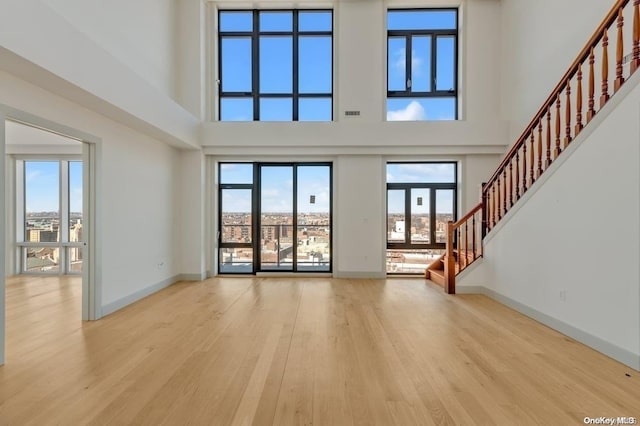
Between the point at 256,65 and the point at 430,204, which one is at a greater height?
the point at 256,65

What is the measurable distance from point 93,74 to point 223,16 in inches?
183

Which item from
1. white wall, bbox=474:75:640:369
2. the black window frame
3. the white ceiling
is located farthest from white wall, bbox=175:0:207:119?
white wall, bbox=474:75:640:369

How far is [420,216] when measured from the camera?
692 cm

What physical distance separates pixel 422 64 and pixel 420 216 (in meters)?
3.44

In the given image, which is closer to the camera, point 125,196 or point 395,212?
point 125,196

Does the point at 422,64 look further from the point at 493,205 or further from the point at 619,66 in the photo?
the point at 619,66

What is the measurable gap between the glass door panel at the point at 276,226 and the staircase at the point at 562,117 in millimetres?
3136

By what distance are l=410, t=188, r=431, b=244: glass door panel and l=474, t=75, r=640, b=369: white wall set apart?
256 centimetres

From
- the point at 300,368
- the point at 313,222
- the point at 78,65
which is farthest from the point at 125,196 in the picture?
the point at 300,368

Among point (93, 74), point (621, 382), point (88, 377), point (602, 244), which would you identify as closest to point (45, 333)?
point (88, 377)

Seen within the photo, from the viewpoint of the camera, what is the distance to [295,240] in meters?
6.96

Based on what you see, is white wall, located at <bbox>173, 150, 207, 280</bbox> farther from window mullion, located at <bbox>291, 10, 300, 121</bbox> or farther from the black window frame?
the black window frame

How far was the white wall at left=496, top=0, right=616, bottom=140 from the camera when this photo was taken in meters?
4.77

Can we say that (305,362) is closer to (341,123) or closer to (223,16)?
(341,123)
